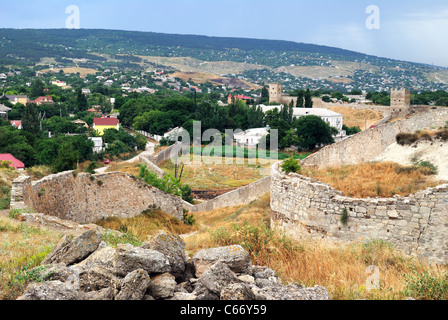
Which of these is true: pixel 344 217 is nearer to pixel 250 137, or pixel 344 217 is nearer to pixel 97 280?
pixel 97 280

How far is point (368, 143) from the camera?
2133 centimetres

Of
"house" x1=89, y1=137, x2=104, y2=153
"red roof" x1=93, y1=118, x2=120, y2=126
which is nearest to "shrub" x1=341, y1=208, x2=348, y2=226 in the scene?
"house" x1=89, y1=137, x2=104, y2=153

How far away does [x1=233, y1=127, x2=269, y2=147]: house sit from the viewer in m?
58.2

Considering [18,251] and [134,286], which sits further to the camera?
[18,251]

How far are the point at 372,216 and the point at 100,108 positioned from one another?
327 feet

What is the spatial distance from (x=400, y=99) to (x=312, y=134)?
23881 mm

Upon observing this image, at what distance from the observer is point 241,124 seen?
7081cm

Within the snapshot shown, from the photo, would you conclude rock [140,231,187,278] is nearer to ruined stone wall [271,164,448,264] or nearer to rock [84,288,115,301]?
rock [84,288,115,301]

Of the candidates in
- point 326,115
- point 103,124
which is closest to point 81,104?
point 103,124

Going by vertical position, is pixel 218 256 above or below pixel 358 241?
above
